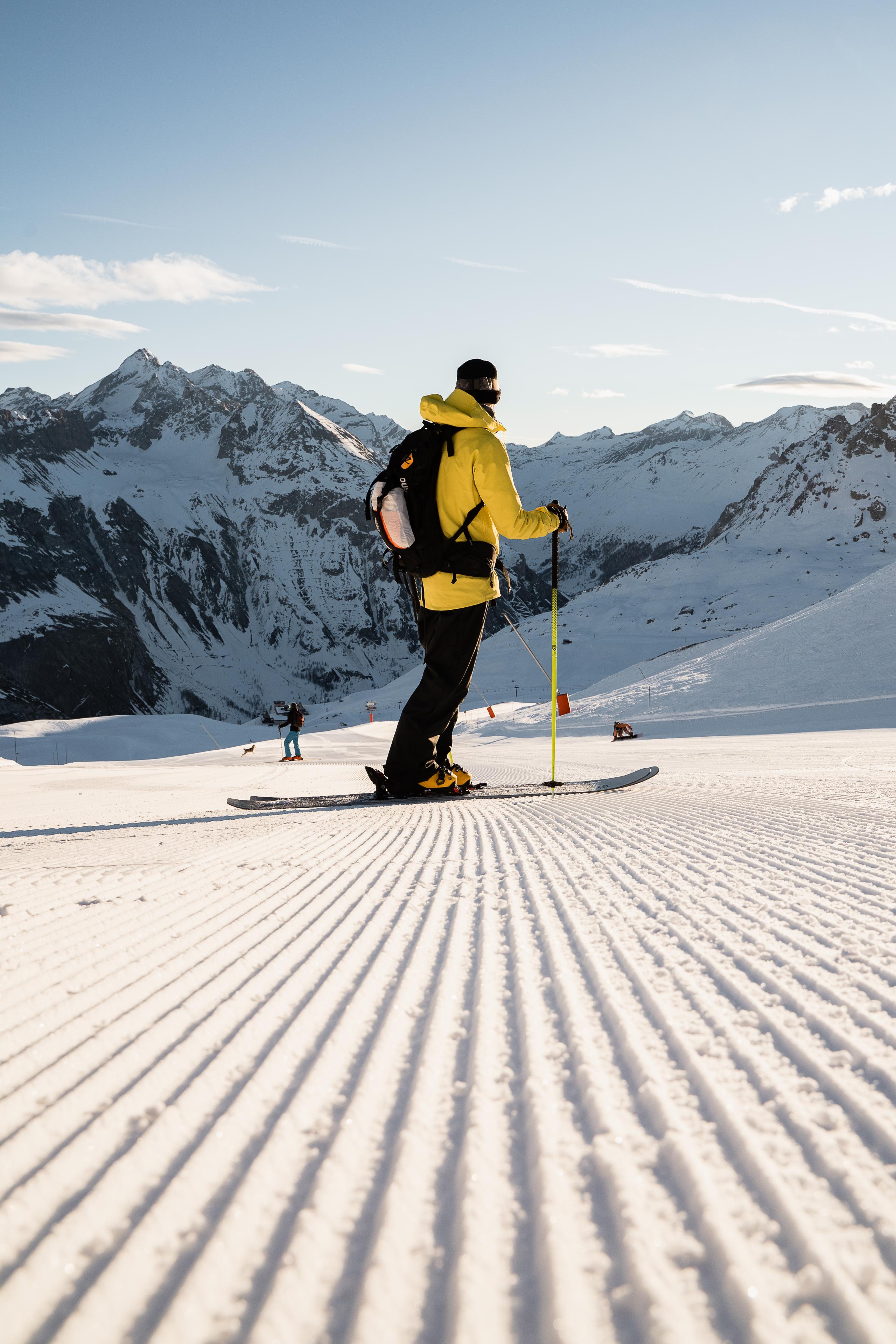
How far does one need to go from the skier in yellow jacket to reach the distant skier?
844 cm

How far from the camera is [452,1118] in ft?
3.34

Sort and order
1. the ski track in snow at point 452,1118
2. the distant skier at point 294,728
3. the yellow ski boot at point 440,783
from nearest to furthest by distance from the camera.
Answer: the ski track in snow at point 452,1118 < the yellow ski boot at point 440,783 < the distant skier at point 294,728

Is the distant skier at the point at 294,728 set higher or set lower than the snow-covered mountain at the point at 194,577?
lower

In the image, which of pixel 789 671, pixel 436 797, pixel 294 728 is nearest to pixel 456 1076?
pixel 436 797

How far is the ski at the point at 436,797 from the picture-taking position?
4691 millimetres

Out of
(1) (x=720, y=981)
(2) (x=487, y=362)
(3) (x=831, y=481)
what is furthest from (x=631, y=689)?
(3) (x=831, y=481)

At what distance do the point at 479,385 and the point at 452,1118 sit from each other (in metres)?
4.02

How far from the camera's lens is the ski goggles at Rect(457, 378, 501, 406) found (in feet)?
14.6

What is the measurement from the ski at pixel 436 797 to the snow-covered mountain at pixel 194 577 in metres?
123

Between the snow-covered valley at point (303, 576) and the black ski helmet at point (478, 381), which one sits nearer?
the black ski helmet at point (478, 381)

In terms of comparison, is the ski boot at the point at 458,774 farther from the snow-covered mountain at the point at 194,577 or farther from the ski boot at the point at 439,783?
the snow-covered mountain at the point at 194,577

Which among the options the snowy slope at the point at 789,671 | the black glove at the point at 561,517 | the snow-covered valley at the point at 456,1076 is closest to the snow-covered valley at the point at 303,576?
the snowy slope at the point at 789,671

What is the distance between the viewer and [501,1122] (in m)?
1.00

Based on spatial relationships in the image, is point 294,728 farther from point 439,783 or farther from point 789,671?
point 789,671
